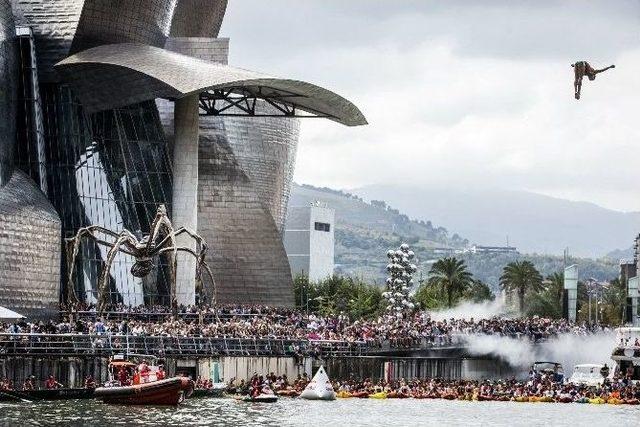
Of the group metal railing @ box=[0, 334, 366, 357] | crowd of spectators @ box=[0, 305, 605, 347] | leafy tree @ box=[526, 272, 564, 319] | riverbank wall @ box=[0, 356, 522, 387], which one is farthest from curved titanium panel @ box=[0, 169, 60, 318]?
leafy tree @ box=[526, 272, 564, 319]

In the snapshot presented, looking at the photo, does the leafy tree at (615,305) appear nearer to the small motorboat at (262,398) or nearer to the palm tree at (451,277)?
the palm tree at (451,277)

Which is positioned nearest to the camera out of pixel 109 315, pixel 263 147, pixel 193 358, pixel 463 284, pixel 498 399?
pixel 193 358

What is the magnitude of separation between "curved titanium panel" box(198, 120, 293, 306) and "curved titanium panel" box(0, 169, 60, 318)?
16.5m

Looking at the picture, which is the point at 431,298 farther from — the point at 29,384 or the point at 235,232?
the point at 29,384

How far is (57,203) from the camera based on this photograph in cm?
9294

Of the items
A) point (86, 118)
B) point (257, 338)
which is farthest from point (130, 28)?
point (257, 338)

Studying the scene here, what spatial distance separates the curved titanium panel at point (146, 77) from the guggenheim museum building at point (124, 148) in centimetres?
9

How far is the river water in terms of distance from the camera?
190 ft

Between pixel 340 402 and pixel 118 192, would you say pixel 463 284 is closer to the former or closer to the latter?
pixel 118 192

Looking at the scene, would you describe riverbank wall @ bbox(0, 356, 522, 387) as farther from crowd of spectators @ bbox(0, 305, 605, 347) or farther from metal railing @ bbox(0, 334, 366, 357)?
crowd of spectators @ bbox(0, 305, 605, 347)

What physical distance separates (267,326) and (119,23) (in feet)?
75.4

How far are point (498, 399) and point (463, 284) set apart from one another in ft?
232

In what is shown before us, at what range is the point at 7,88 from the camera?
295 feet

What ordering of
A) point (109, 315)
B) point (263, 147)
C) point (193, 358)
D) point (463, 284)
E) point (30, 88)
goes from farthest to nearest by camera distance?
point (463, 284) → point (263, 147) → point (30, 88) → point (109, 315) → point (193, 358)
